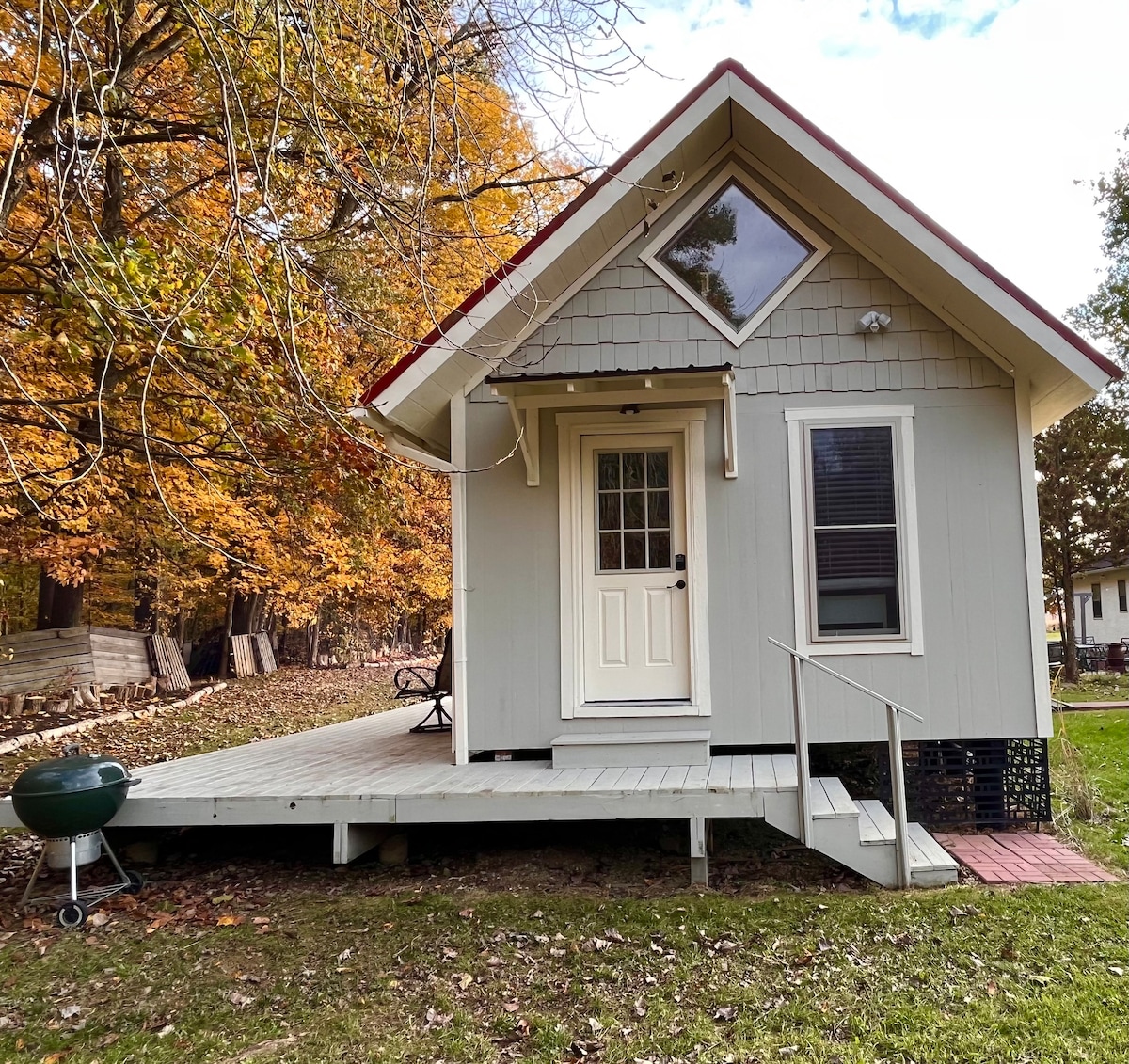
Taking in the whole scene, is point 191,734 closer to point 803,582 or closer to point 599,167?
point 803,582

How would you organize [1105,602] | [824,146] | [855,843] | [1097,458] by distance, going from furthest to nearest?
[1105,602]
[1097,458]
[824,146]
[855,843]

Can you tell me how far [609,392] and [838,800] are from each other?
2.91 meters

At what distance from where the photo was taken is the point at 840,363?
6004 mm

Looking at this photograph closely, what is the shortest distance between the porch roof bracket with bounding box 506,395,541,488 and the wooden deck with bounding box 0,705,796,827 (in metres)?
2.03

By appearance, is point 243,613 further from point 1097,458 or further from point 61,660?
point 1097,458

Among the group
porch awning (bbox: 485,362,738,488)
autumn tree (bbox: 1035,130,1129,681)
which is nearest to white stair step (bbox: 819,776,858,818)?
porch awning (bbox: 485,362,738,488)

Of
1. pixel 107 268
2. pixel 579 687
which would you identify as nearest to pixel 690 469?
pixel 579 687

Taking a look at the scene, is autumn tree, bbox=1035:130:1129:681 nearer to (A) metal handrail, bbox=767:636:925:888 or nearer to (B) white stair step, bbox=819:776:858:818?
(B) white stair step, bbox=819:776:858:818

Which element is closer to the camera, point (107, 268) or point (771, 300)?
point (107, 268)

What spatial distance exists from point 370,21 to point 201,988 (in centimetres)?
483

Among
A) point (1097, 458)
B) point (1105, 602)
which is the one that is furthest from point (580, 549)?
point (1105, 602)

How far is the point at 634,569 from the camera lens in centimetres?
610

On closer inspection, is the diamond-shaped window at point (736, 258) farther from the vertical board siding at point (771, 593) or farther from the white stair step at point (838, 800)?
the white stair step at point (838, 800)

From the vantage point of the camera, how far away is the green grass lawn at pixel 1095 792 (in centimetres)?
529
